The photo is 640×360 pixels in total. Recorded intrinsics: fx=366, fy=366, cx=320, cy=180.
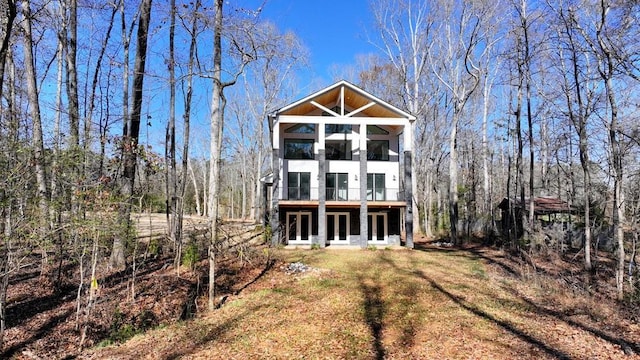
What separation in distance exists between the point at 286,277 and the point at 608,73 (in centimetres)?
1247

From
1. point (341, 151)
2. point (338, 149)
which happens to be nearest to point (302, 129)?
point (338, 149)

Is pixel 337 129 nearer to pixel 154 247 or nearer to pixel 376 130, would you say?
pixel 376 130

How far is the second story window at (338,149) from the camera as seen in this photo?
70.7ft

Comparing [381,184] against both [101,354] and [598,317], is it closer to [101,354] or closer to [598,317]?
[598,317]

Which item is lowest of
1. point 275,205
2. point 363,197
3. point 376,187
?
point 275,205

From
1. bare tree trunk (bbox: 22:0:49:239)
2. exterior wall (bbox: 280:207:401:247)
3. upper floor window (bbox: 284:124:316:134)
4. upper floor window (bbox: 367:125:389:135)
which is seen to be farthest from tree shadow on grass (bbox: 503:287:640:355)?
upper floor window (bbox: 284:124:316:134)

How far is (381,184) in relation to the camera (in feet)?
69.9

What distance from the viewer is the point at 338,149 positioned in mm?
21656

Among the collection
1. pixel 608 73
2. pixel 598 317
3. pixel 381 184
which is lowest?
pixel 598 317

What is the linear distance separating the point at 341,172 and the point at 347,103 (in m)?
4.35

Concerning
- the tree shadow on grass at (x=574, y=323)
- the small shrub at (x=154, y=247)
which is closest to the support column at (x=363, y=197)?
the tree shadow on grass at (x=574, y=323)

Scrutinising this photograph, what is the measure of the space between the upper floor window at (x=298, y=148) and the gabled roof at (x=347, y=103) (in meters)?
1.72

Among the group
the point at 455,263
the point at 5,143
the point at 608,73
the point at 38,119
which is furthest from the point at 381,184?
the point at 5,143

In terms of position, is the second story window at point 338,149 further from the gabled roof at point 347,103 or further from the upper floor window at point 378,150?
the gabled roof at point 347,103
